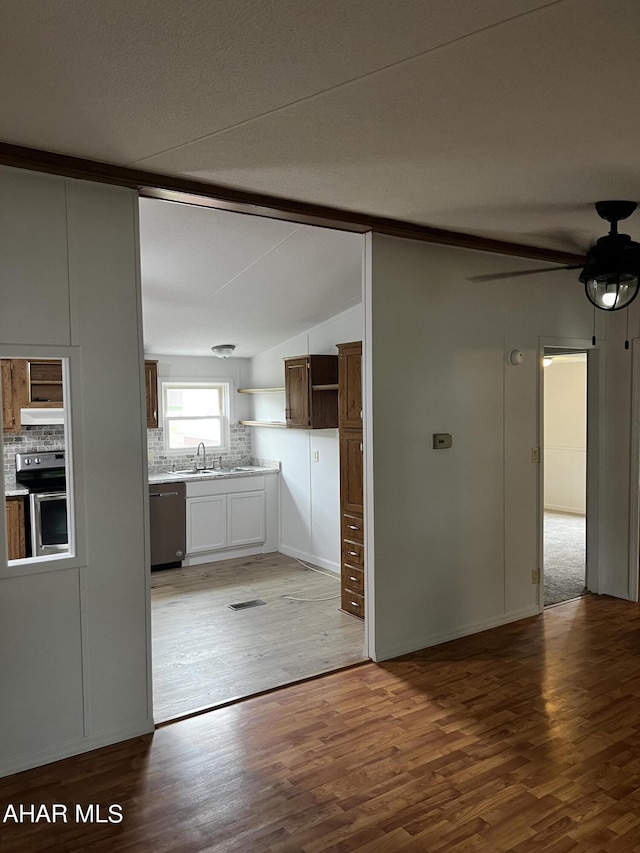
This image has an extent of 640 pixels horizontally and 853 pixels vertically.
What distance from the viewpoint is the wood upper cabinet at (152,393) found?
21.1 feet

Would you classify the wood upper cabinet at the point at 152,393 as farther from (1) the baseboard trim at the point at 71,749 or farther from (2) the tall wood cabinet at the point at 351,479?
(1) the baseboard trim at the point at 71,749

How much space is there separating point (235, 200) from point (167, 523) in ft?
12.1

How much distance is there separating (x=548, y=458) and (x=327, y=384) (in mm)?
5078

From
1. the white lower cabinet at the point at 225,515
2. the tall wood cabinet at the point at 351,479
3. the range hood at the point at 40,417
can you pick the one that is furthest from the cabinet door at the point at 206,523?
the tall wood cabinet at the point at 351,479

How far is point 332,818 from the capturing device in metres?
2.46

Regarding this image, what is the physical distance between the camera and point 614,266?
11.3 feet

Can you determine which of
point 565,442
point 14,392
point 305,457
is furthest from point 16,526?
point 565,442

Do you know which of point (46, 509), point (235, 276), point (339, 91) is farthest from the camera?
point (46, 509)

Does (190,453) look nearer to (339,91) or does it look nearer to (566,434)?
(339,91)

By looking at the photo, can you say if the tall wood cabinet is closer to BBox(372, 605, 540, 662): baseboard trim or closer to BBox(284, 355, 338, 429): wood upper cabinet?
BBox(372, 605, 540, 662): baseboard trim

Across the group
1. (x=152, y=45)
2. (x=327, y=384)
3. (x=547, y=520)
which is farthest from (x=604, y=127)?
(x=547, y=520)

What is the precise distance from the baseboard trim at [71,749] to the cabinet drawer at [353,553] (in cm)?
202

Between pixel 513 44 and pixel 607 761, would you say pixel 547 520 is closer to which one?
pixel 607 761

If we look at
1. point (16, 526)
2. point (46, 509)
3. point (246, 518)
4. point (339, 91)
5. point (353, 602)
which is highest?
point (339, 91)
